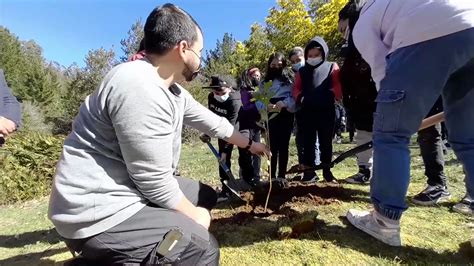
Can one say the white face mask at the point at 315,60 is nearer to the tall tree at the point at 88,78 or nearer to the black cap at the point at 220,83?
the black cap at the point at 220,83

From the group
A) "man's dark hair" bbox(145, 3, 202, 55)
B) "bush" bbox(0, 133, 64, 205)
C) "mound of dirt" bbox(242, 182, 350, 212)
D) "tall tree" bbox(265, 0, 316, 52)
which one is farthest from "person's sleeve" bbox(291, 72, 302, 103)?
"tall tree" bbox(265, 0, 316, 52)

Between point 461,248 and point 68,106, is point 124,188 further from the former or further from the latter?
point 68,106

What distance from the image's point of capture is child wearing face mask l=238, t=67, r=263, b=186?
16.0 feet

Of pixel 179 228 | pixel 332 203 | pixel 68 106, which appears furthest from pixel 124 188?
pixel 68 106

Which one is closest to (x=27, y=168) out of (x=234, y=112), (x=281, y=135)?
(x=234, y=112)

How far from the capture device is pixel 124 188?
1793 millimetres

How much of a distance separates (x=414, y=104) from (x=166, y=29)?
1.48m

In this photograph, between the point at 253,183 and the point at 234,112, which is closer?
the point at 253,183

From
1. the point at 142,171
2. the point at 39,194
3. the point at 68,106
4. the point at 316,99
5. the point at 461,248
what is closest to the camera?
the point at 142,171

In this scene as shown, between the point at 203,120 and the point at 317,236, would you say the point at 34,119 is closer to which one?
the point at 203,120

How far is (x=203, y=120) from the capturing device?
2711 mm

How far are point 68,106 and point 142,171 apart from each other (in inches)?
812

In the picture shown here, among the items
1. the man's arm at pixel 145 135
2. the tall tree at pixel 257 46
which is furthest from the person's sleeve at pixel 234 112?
the tall tree at pixel 257 46

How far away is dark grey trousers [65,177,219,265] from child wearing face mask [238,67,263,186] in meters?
2.96
